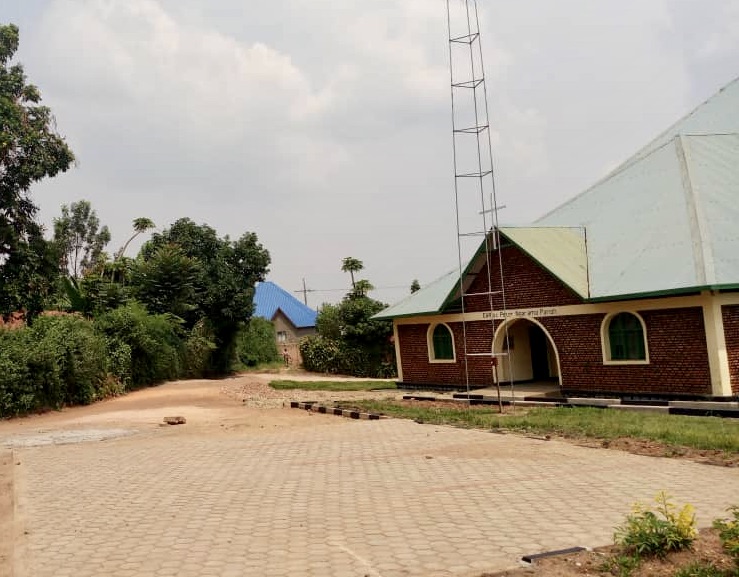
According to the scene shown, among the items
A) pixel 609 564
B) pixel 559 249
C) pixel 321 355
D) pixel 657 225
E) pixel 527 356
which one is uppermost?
pixel 657 225

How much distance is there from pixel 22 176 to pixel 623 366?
20.3 m

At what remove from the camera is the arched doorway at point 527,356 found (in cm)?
2120

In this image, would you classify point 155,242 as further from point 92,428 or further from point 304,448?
point 304,448

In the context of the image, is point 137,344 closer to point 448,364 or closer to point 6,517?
point 448,364

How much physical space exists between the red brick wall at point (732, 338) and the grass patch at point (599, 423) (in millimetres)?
2427

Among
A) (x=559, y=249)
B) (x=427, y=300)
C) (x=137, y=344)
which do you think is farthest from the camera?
(x=137, y=344)

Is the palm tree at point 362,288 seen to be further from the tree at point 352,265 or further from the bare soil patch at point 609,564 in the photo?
the bare soil patch at point 609,564

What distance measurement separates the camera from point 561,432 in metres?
11.8

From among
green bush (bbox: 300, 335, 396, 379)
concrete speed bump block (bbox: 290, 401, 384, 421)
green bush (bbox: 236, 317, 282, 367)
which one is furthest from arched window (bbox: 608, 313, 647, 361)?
green bush (bbox: 236, 317, 282, 367)

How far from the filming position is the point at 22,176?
77.4ft

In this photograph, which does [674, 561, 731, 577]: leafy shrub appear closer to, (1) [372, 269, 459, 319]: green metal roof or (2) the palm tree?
(1) [372, 269, 459, 319]: green metal roof

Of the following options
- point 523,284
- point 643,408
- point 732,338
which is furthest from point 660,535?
point 523,284

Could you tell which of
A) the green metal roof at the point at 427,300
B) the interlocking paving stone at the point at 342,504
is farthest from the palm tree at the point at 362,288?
the interlocking paving stone at the point at 342,504

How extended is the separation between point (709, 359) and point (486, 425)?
5865mm
